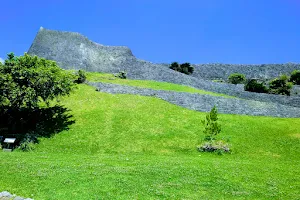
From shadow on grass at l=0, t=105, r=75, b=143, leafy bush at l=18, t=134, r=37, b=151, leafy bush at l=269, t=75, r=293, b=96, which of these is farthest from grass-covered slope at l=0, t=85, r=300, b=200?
leafy bush at l=269, t=75, r=293, b=96

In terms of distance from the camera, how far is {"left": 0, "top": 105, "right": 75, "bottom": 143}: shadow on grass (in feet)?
99.7

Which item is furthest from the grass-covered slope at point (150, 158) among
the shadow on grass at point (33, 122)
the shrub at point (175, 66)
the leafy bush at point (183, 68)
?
the leafy bush at point (183, 68)

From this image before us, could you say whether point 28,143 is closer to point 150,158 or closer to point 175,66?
point 150,158

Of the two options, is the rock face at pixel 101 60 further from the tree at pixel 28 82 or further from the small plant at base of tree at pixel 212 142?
the tree at pixel 28 82

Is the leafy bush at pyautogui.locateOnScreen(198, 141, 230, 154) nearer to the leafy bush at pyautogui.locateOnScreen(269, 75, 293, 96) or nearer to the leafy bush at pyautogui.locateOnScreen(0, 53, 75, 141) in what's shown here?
the leafy bush at pyautogui.locateOnScreen(0, 53, 75, 141)

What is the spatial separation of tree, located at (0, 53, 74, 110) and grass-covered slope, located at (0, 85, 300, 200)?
4.23 meters

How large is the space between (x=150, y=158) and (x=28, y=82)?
51.1 ft

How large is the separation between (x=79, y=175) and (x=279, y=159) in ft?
54.4

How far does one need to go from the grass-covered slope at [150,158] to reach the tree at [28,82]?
423cm

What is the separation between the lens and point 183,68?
75000 mm

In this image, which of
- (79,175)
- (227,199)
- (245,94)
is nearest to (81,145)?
(79,175)

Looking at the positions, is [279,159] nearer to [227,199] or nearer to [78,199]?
[227,199]

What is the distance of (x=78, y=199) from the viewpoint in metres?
14.9

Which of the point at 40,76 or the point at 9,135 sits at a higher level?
the point at 40,76
